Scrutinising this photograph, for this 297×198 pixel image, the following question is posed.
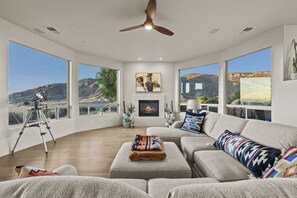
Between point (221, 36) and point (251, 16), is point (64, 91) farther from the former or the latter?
point (251, 16)

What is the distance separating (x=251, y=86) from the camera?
441 centimetres

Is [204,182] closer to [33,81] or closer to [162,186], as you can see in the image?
[162,186]

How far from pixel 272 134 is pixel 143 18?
277 centimetres

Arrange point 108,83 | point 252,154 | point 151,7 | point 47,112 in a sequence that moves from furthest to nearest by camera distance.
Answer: point 108,83
point 47,112
point 151,7
point 252,154

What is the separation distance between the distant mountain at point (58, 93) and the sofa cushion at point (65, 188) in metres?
4.13

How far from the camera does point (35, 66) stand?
4.33m

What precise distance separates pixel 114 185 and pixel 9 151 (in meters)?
4.10

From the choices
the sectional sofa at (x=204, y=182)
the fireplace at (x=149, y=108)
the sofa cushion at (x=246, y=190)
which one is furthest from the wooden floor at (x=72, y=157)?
the fireplace at (x=149, y=108)

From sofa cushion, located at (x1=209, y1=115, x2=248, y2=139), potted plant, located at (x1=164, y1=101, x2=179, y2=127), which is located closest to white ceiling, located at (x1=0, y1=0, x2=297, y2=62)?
sofa cushion, located at (x1=209, y1=115, x2=248, y2=139)

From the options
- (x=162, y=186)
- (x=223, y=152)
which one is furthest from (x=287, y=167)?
(x=223, y=152)

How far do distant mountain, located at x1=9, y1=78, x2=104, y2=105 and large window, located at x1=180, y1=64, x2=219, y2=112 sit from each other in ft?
11.2

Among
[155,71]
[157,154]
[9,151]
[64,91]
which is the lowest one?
[9,151]

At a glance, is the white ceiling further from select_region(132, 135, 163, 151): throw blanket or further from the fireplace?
the fireplace

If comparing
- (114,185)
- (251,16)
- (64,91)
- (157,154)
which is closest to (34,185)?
(114,185)
